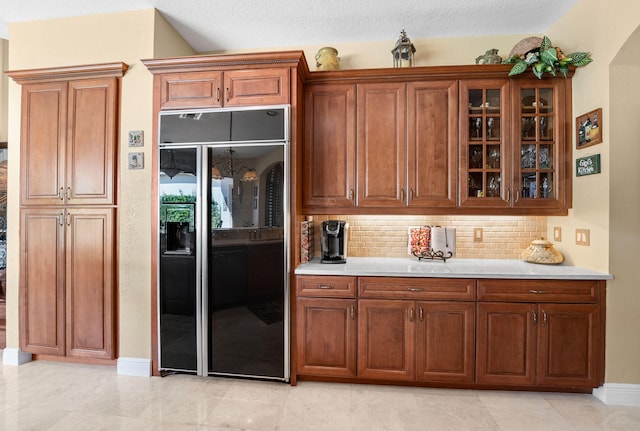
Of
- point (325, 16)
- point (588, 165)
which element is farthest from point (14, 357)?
point (588, 165)

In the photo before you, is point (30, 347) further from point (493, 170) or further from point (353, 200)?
point (493, 170)

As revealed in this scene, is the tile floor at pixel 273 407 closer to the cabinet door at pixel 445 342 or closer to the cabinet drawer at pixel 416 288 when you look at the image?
the cabinet door at pixel 445 342

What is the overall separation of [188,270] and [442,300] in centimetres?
194

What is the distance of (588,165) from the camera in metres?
2.29

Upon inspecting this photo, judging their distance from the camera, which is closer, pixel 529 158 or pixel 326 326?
pixel 326 326

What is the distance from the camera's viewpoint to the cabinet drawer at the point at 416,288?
2273mm

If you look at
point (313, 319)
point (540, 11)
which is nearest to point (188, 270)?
point (313, 319)

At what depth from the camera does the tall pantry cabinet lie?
2.60 metres

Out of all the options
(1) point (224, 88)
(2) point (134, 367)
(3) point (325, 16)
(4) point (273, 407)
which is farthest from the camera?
(3) point (325, 16)

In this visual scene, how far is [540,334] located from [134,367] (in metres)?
A: 3.14

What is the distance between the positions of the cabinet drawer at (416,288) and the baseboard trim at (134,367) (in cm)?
185

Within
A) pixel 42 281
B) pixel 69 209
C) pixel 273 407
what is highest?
pixel 69 209

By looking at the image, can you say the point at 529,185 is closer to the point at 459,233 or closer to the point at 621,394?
the point at 459,233

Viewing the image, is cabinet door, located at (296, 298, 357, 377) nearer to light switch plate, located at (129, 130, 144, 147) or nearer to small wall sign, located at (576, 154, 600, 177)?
light switch plate, located at (129, 130, 144, 147)
